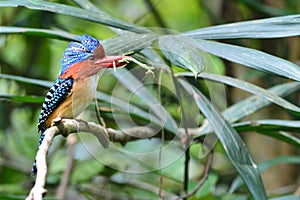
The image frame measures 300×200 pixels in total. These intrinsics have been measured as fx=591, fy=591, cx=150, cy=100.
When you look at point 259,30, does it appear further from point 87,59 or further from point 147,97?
point 147,97

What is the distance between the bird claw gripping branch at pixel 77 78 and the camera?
91cm

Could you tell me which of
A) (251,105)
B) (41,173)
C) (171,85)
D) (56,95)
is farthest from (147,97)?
(41,173)

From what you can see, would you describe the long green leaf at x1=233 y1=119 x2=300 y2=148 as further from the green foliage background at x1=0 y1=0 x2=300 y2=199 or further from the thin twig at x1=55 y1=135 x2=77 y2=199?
the thin twig at x1=55 y1=135 x2=77 y2=199

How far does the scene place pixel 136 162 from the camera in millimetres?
2025

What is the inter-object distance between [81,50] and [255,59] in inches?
11.0

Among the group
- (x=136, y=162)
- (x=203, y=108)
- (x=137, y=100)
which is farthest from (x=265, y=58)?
(x=136, y=162)

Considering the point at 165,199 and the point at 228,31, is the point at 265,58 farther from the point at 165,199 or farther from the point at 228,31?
the point at 165,199

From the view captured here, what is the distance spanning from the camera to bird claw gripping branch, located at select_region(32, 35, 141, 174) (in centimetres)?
91

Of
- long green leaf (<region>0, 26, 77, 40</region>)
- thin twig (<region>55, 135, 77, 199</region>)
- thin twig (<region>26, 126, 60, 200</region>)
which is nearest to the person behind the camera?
thin twig (<region>26, 126, 60, 200</region>)

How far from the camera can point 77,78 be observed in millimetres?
1038

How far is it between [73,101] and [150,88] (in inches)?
19.2

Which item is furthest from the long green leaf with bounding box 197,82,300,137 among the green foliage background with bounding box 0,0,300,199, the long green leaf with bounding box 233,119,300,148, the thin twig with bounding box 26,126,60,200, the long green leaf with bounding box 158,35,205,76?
the thin twig with bounding box 26,126,60,200

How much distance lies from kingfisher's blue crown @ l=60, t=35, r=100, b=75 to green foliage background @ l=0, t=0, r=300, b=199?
4 centimetres

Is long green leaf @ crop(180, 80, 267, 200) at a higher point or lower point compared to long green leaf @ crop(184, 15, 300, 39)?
lower
